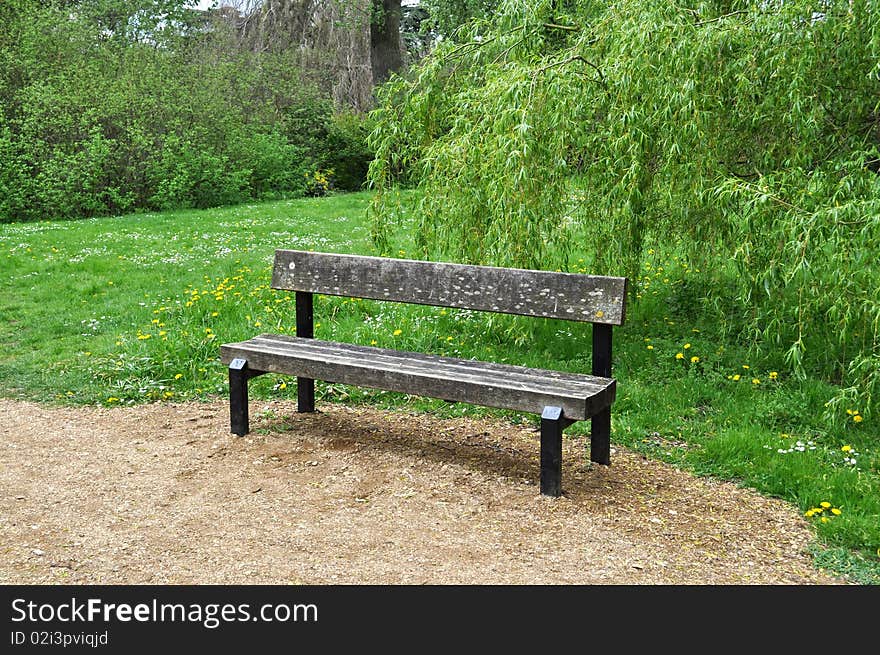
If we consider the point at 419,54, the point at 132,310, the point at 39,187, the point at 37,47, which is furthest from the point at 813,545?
the point at 419,54

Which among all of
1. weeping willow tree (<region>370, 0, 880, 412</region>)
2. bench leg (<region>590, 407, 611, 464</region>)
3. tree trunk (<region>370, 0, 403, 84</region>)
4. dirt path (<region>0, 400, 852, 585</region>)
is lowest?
dirt path (<region>0, 400, 852, 585</region>)

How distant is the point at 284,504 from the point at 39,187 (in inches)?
500

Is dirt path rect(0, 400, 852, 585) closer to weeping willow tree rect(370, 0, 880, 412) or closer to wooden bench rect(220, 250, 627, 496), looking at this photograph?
wooden bench rect(220, 250, 627, 496)

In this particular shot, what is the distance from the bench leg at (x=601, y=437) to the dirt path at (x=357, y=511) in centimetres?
10

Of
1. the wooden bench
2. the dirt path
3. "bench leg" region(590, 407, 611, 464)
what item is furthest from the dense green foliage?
"bench leg" region(590, 407, 611, 464)

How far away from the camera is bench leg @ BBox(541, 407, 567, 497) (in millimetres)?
4156

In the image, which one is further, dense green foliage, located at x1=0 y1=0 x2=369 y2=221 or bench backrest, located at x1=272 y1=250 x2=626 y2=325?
dense green foliage, located at x1=0 y1=0 x2=369 y2=221

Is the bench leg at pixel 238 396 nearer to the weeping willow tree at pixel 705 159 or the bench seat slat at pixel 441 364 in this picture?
the bench seat slat at pixel 441 364

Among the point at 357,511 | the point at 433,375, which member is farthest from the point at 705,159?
the point at 357,511

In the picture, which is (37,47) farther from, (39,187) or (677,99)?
(677,99)

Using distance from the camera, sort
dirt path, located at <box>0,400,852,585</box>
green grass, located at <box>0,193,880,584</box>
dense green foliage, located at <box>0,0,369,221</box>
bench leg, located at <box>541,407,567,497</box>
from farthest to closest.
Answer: dense green foliage, located at <box>0,0,369,221</box>
green grass, located at <box>0,193,880,584</box>
bench leg, located at <box>541,407,567,497</box>
dirt path, located at <box>0,400,852,585</box>

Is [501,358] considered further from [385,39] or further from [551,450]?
[385,39]

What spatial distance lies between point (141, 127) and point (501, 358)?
455 inches

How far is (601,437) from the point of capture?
4699 mm
